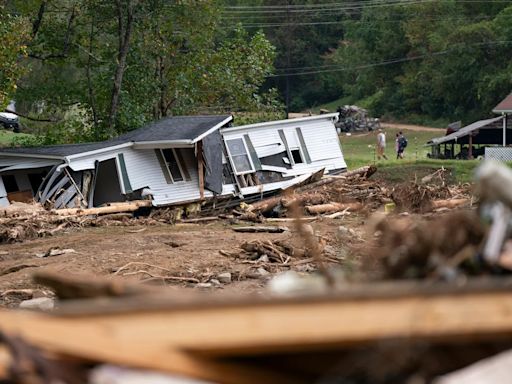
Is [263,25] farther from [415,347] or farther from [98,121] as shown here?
[415,347]

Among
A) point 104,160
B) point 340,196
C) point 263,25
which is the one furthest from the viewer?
point 263,25

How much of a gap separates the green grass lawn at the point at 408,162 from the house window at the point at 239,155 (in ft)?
19.2

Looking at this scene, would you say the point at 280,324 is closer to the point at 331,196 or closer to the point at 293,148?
the point at 331,196

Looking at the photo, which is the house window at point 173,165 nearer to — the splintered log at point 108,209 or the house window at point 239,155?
the house window at point 239,155

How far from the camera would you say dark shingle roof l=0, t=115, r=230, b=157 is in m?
29.4

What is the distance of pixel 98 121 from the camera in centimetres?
3834

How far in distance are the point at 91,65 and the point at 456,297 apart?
3632cm

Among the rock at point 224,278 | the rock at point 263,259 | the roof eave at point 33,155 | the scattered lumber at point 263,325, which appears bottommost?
the rock at point 263,259

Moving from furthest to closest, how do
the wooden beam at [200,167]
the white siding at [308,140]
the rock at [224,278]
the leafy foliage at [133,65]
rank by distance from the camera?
the leafy foliage at [133,65], the white siding at [308,140], the wooden beam at [200,167], the rock at [224,278]

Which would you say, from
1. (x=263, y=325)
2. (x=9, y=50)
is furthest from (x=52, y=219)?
(x=263, y=325)

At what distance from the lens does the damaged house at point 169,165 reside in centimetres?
2891

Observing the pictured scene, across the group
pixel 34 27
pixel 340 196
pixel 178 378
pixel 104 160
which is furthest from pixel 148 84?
pixel 178 378

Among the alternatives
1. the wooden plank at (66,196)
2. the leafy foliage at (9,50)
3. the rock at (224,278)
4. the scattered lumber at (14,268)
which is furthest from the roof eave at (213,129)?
the rock at (224,278)

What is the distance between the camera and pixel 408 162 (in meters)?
37.1
